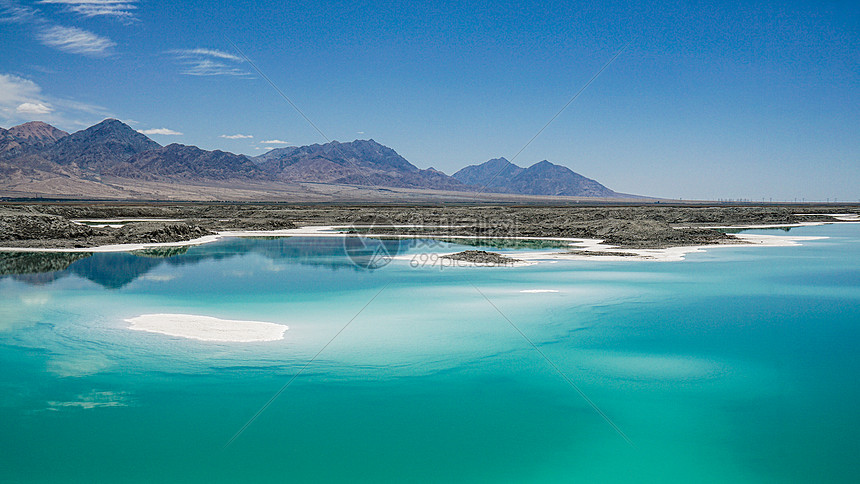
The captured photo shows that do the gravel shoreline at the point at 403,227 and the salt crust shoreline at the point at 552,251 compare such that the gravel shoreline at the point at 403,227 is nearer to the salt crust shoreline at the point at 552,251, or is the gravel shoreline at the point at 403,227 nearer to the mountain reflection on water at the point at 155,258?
the salt crust shoreline at the point at 552,251

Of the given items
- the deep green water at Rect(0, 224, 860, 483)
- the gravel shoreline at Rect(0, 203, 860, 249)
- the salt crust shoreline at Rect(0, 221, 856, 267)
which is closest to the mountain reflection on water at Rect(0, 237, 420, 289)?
the salt crust shoreline at Rect(0, 221, 856, 267)

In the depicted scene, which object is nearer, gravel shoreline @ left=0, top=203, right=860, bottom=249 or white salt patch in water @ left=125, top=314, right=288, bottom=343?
white salt patch in water @ left=125, top=314, right=288, bottom=343

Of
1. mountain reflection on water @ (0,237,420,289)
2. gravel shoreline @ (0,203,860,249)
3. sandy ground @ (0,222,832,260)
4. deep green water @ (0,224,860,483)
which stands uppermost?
gravel shoreline @ (0,203,860,249)

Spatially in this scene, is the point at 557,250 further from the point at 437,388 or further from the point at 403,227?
the point at 437,388

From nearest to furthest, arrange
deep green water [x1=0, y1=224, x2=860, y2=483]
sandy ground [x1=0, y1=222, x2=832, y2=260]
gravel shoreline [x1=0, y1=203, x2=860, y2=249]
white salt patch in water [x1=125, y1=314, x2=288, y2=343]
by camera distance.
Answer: deep green water [x1=0, y1=224, x2=860, y2=483] → white salt patch in water [x1=125, y1=314, x2=288, y2=343] → sandy ground [x1=0, y1=222, x2=832, y2=260] → gravel shoreline [x1=0, y1=203, x2=860, y2=249]

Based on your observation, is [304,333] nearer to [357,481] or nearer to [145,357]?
[145,357]

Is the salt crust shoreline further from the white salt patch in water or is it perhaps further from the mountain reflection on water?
the white salt patch in water

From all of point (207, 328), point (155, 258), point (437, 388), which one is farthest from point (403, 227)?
point (437, 388)

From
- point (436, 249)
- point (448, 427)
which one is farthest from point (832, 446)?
point (436, 249)
